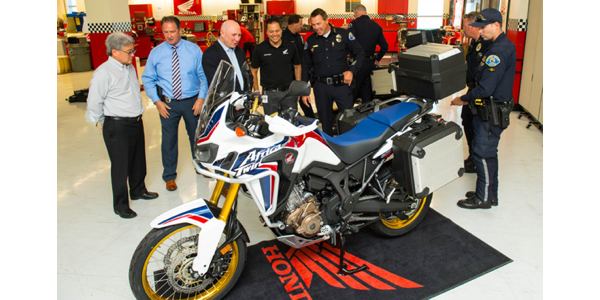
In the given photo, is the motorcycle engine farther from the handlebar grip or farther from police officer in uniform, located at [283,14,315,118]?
police officer in uniform, located at [283,14,315,118]

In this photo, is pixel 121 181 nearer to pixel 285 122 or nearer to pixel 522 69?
pixel 285 122

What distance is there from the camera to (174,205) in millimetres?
3646

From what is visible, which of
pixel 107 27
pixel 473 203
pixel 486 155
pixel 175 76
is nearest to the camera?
pixel 486 155

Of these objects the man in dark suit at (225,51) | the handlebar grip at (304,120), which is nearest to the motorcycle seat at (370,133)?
the handlebar grip at (304,120)

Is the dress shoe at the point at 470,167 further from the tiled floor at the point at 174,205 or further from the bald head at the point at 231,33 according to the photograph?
the bald head at the point at 231,33

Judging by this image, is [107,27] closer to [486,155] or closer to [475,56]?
[475,56]

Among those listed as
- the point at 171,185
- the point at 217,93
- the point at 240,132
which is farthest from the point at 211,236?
the point at 171,185

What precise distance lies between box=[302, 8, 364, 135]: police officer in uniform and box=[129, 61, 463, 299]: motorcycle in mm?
1680

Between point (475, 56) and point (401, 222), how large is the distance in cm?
162

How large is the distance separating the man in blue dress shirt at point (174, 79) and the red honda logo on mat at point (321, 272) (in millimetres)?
1393

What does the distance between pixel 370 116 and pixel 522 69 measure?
15.0 feet

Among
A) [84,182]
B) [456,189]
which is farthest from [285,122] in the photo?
[84,182]

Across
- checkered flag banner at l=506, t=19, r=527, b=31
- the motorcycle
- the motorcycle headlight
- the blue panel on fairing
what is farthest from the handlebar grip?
checkered flag banner at l=506, t=19, r=527, b=31

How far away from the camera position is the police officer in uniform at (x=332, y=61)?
439 centimetres
